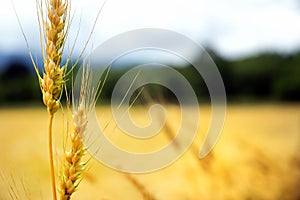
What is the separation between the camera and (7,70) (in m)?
18.6

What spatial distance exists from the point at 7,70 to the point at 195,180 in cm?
1783

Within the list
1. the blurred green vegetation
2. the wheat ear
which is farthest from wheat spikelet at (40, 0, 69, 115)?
the blurred green vegetation

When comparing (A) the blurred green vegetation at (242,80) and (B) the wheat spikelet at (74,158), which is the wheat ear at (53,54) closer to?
(B) the wheat spikelet at (74,158)

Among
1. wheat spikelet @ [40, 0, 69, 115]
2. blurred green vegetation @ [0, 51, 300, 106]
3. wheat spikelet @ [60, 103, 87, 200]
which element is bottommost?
blurred green vegetation @ [0, 51, 300, 106]

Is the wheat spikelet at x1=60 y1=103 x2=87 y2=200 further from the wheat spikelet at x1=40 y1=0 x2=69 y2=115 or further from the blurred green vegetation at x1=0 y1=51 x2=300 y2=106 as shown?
the blurred green vegetation at x1=0 y1=51 x2=300 y2=106

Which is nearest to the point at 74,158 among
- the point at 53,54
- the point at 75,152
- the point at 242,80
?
the point at 75,152

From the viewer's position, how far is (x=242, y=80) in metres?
19.4

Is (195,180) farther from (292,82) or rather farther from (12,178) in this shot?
(292,82)

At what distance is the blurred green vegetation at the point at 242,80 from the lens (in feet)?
56.0

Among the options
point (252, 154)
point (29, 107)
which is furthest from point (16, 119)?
point (252, 154)

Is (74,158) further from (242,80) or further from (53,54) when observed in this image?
(242,80)

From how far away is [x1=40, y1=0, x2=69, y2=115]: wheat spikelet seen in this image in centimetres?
105

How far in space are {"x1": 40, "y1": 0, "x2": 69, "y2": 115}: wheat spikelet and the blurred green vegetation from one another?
48.3ft

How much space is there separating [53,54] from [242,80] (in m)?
18.8
